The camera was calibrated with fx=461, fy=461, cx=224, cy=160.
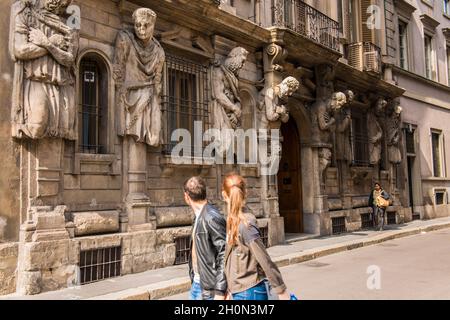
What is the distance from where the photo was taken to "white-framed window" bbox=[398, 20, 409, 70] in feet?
68.0

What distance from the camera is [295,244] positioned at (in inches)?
475

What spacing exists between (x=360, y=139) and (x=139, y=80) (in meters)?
10.6

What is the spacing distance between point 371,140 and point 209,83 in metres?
8.81

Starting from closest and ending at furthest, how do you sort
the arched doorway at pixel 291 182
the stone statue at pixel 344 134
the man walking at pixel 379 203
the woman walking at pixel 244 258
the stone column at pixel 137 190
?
1. the woman walking at pixel 244 258
2. the stone column at pixel 137 190
3. the arched doorway at pixel 291 182
4. the stone statue at pixel 344 134
5. the man walking at pixel 379 203

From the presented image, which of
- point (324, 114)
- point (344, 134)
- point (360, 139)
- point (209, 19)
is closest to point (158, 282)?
point (209, 19)

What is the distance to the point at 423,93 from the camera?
70.1 feet

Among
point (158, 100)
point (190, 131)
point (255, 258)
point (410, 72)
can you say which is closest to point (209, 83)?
point (190, 131)

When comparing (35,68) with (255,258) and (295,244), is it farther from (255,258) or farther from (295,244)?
(295,244)

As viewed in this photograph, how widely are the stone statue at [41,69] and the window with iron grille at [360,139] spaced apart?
11477 millimetres

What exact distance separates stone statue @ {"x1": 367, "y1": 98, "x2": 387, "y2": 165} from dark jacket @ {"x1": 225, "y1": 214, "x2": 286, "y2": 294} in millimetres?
14529

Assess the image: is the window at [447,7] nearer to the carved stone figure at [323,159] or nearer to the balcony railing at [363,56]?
the balcony railing at [363,56]

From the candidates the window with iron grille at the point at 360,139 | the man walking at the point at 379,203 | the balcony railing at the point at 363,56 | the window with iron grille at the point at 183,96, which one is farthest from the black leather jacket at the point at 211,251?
the balcony railing at the point at 363,56

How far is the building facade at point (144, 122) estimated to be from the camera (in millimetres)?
7078

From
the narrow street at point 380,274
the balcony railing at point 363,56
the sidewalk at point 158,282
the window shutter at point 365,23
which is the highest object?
the window shutter at point 365,23
